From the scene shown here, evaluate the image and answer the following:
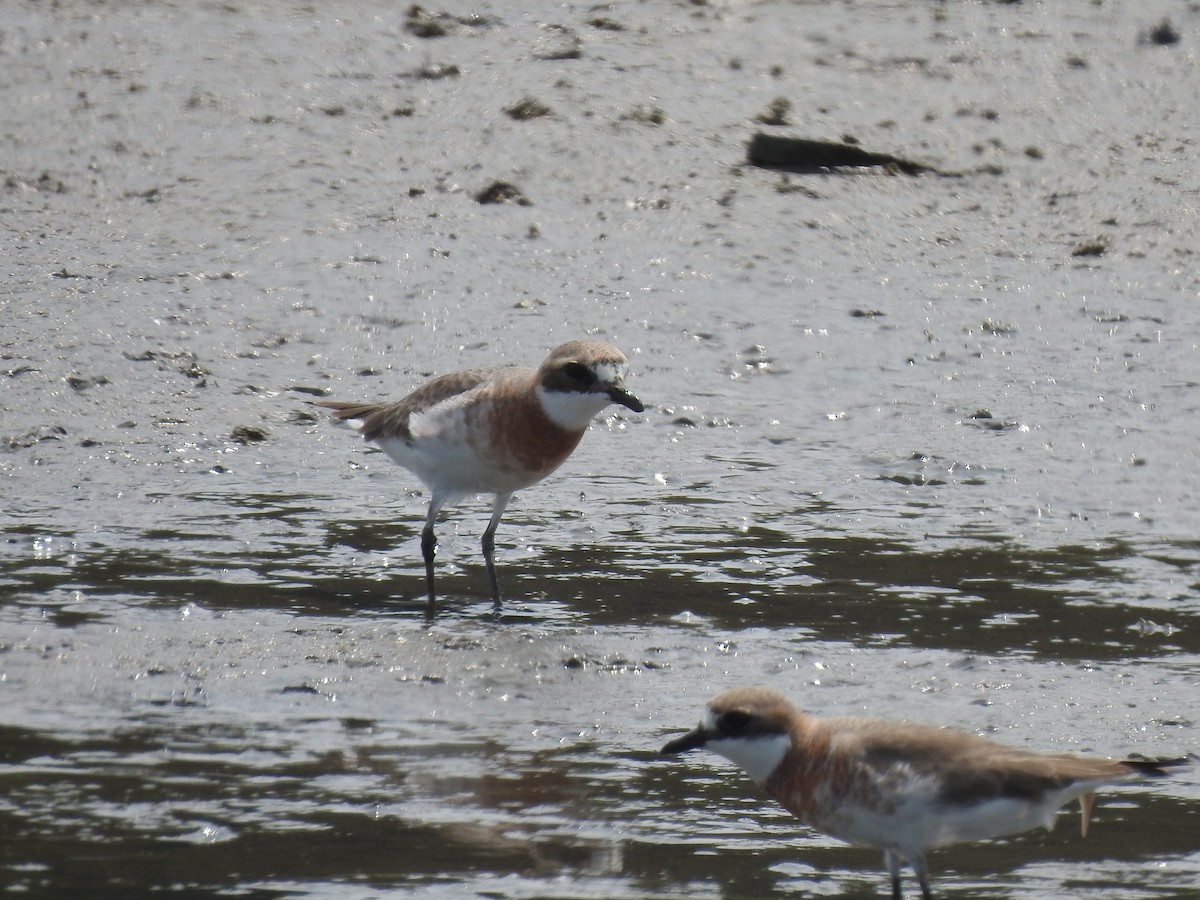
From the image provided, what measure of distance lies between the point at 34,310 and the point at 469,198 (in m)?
3.01

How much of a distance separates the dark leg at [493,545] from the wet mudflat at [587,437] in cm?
10

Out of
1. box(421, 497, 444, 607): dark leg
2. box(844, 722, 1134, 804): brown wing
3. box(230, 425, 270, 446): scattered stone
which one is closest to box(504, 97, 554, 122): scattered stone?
box(230, 425, 270, 446): scattered stone

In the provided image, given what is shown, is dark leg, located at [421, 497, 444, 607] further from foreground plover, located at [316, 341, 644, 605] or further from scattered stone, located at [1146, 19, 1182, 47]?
scattered stone, located at [1146, 19, 1182, 47]

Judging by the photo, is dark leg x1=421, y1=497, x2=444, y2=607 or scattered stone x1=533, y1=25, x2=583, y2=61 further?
scattered stone x1=533, y1=25, x2=583, y2=61

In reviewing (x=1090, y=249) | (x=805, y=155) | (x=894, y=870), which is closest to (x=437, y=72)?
(x=805, y=155)

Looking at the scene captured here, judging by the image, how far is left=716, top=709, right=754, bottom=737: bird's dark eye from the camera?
5559 mm

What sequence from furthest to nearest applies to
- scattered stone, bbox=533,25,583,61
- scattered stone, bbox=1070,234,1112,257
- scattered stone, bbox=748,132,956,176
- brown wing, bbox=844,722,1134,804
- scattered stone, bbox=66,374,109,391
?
scattered stone, bbox=533,25,583,61, scattered stone, bbox=748,132,956,176, scattered stone, bbox=1070,234,1112,257, scattered stone, bbox=66,374,109,391, brown wing, bbox=844,722,1134,804

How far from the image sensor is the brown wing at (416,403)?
8664 mm

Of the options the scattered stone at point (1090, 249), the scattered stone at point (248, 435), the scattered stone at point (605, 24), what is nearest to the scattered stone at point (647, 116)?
the scattered stone at point (605, 24)

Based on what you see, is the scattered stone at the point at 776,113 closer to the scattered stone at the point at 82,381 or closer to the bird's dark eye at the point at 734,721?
the scattered stone at the point at 82,381

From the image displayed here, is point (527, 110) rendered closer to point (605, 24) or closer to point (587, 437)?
point (605, 24)

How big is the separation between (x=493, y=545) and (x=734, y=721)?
3319mm

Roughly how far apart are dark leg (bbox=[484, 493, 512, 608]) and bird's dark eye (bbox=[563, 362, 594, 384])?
802 mm

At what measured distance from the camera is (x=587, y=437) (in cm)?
1041
